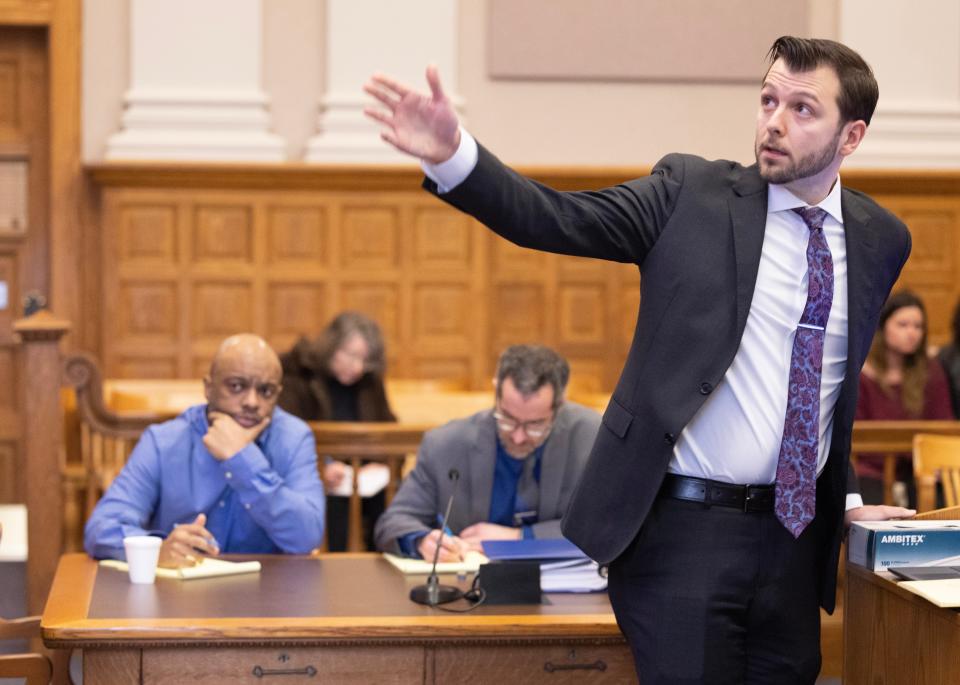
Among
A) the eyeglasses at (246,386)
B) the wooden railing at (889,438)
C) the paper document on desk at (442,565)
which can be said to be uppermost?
the eyeglasses at (246,386)

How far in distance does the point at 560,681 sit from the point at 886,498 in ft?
8.29

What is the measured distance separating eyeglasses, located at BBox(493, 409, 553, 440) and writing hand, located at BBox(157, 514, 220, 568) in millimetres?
947

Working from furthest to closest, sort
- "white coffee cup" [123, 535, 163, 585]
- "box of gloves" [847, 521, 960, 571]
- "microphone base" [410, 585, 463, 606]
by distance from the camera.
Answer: "white coffee cup" [123, 535, 163, 585], "microphone base" [410, 585, 463, 606], "box of gloves" [847, 521, 960, 571]

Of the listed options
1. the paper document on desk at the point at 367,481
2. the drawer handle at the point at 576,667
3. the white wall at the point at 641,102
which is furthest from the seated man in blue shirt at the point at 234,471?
the white wall at the point at 641,102

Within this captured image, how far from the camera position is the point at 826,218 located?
7.73 ft

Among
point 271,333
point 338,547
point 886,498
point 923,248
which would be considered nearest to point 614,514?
point 886,498

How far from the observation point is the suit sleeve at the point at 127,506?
3422 millimetres

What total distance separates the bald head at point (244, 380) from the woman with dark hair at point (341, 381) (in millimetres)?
1679

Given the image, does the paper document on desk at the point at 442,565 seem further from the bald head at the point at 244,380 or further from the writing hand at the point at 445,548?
the bald head at the point at 244,380

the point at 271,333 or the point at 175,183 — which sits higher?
the point at 175,183

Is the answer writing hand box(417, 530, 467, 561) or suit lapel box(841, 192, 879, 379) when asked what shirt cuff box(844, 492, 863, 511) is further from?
writing hand box(417, 530, 467, 561)

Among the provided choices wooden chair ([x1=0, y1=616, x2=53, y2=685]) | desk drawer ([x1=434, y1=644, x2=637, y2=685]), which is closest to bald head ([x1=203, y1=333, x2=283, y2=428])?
wooden chair ([x1=0, y1=616, x2=53, y2=685])

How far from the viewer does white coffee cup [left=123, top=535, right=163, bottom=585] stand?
3072mm

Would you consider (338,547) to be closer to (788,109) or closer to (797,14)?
(788,109)
